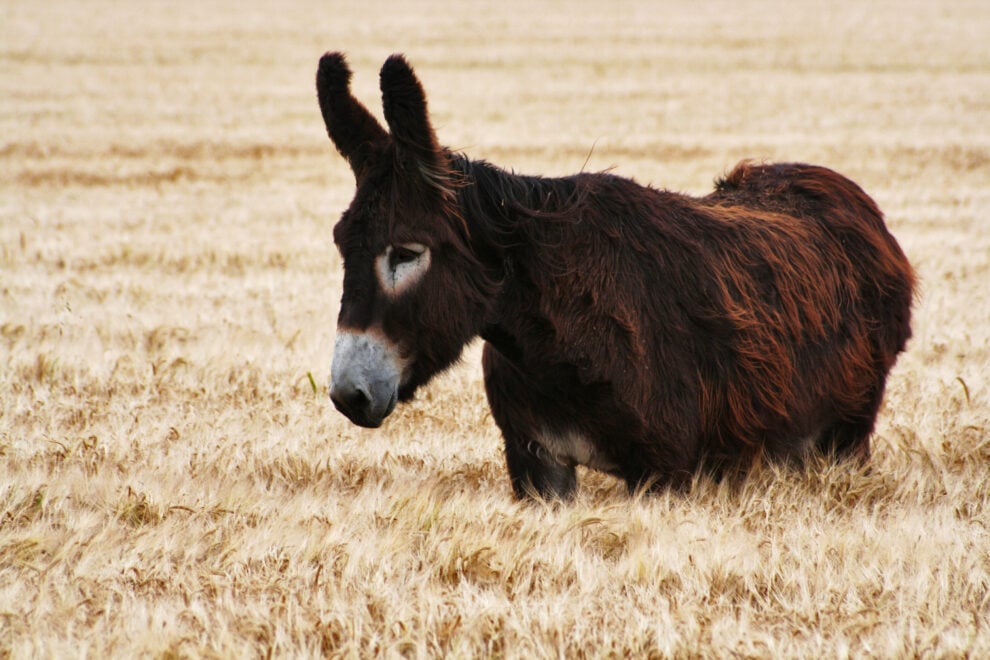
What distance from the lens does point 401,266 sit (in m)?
4.22

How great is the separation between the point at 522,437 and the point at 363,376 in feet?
3.36

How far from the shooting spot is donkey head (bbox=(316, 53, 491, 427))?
4098 millimetres

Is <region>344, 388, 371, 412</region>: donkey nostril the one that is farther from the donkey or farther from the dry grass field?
the dry grass field

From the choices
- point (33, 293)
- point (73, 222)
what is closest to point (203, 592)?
point (33, 293)

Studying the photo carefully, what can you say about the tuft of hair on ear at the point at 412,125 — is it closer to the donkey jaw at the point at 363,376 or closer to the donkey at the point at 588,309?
the donkey at the point at 588,309

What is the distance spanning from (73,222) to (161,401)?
813 centimetres

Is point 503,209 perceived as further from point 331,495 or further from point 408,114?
point 331,495

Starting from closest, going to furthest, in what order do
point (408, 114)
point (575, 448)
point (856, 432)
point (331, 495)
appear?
point (408, 114) → point (575, 448) → point (331, 495) → point (856, 432)

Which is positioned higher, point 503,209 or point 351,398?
point 503,209

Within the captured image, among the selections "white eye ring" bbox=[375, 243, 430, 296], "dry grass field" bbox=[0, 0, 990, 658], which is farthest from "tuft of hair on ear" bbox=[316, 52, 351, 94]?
"dry grass field" bbox=[0, 0, 990, 658]

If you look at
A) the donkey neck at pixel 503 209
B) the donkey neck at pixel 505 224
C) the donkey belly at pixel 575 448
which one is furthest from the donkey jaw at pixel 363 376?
the donkey belly at pixel 575 448

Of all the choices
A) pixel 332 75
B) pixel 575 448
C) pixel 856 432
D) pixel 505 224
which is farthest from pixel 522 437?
pixel 856 432

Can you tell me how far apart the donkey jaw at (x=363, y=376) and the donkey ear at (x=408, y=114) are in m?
0.69

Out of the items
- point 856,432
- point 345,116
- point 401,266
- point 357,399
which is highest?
point 345,116
